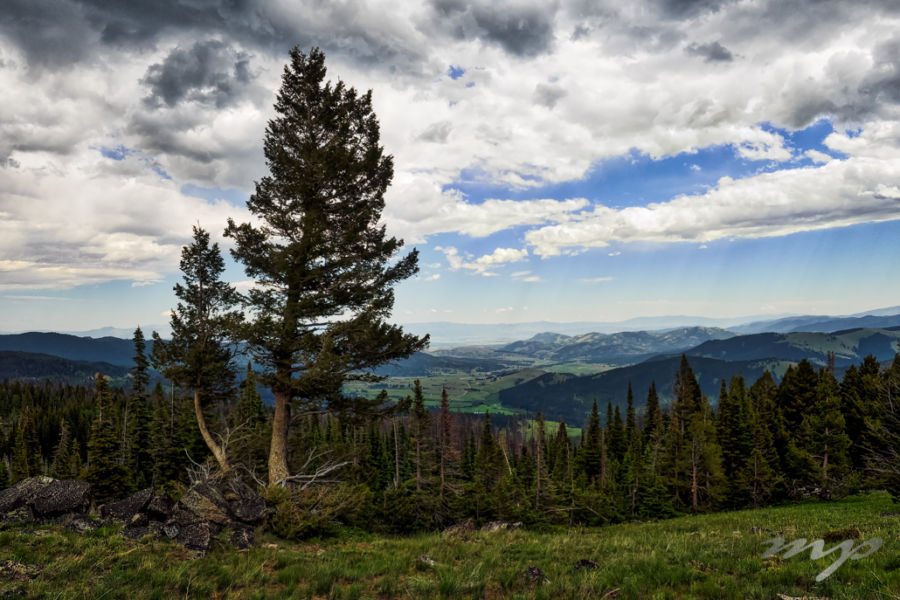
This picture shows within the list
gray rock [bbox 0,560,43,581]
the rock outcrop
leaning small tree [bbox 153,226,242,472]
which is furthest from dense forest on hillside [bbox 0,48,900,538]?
gray rock [bbox 0,560,43,581]

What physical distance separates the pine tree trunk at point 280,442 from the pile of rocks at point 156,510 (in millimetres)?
2323

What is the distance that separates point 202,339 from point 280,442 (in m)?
5.63

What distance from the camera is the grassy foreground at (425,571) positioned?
6.97 meters

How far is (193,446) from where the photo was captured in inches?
1742

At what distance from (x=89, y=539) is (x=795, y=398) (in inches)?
2544

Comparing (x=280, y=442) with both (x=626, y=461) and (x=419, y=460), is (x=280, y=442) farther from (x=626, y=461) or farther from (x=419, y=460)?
(x=626, y=461)

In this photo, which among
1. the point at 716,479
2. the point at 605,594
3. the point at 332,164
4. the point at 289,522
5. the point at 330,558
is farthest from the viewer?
the point at 716,479

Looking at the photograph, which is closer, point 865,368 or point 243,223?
point 243,223

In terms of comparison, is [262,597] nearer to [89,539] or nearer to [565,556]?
[89,539]

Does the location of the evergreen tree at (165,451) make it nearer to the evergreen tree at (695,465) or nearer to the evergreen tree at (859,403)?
the evergreen tree at (695,465)

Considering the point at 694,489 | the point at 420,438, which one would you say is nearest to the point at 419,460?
the point at 420,438

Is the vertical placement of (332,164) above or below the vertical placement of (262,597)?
above

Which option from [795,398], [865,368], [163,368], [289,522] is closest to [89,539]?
[289,522]

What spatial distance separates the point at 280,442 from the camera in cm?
1694
